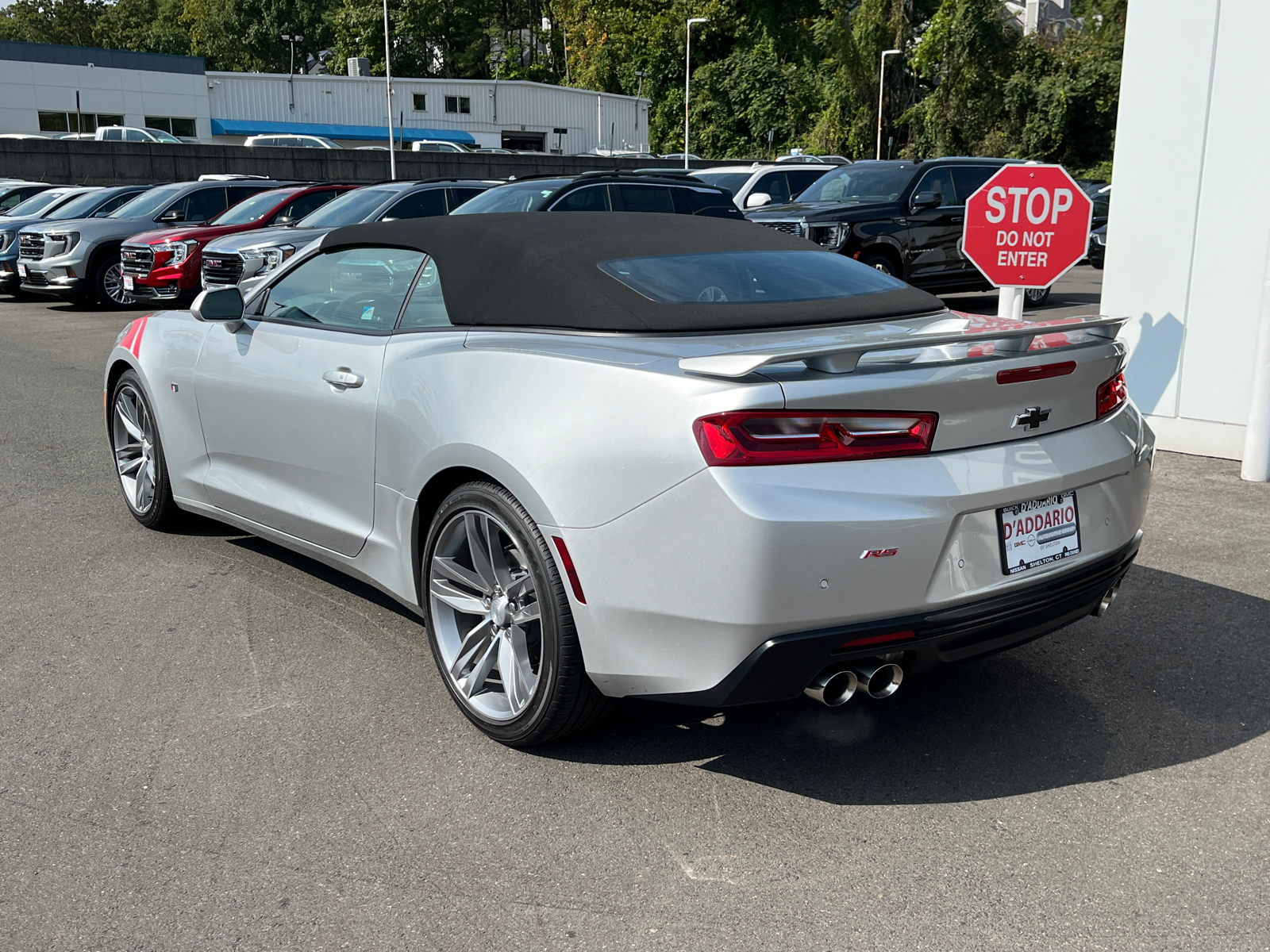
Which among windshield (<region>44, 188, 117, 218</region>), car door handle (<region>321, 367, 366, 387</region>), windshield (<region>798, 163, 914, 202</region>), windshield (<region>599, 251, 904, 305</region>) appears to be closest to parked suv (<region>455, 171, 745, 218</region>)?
windshield (<region>798, 163, 914, 202</region>)

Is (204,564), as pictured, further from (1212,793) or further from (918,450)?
(1212,793)

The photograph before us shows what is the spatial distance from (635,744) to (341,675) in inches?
42.6

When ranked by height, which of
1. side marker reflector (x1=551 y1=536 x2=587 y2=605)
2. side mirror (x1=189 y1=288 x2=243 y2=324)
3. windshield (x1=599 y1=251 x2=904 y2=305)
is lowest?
side marker reflector (x1=551 y1=536 x2=587 y2=605)

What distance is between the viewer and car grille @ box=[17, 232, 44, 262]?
55.0 feet

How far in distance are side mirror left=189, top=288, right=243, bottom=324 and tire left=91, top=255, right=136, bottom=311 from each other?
1305 cm

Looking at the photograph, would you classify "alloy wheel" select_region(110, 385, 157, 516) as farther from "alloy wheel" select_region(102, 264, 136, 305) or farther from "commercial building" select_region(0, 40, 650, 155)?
"commercial building" select_region(0, 40, 650, 155)

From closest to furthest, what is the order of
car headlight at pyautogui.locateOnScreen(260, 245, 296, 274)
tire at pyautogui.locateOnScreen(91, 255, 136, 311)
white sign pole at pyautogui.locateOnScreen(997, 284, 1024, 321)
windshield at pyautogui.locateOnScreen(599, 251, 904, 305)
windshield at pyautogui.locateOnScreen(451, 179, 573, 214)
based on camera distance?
windshield at pyautogui.locateOnScreen(599, 251, 904, 305) → white sign pole at pyautogui.locateOnScreen(997, 284, 1024, 321) → windshield at pyautogui.locateOnScreen(451, 179, 573, 214) → car headlight at pyautogui.locateOnScreen(260, 245, 296, 274) → tire at pyautogui.locateOnScreen(91, 255, 136, 311)

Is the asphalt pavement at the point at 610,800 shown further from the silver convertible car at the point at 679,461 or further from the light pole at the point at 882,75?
the light pole at the point at 882,75

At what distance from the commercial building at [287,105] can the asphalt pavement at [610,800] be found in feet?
185

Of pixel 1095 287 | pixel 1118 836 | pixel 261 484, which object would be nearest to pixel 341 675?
pixel 261 484

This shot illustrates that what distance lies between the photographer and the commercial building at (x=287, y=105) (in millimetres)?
54750

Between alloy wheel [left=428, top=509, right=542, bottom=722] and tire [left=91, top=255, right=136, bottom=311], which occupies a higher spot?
alloy wheel [left=428, top=509, right=542, bottom=722]

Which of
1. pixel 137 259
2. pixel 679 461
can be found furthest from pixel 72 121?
pixel 679 461

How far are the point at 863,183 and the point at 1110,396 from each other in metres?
12.0
